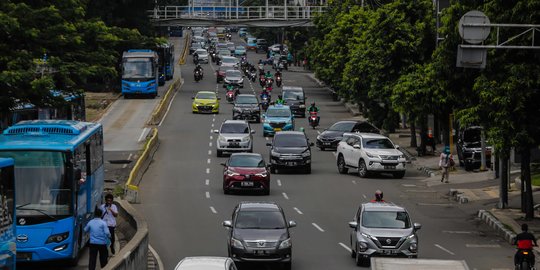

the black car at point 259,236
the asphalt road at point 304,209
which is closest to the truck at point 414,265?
the black car at point 259,236

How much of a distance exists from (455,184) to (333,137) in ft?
39.8

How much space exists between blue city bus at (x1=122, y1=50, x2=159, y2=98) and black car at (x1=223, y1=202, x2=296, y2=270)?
5557 centimetres

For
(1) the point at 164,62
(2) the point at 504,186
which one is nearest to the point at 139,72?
(1) the point at 164,62

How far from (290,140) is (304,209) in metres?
10.6

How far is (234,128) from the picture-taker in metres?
54.1

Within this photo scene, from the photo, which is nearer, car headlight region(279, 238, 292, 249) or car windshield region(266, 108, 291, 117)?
car headlight region(279, 238, 292, 249)

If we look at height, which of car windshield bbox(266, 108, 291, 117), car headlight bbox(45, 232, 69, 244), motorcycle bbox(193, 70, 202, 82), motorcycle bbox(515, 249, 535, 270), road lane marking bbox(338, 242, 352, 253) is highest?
car headlight bbox(45, 232, 69, 244)

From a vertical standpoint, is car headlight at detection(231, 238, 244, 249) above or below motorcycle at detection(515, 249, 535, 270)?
above

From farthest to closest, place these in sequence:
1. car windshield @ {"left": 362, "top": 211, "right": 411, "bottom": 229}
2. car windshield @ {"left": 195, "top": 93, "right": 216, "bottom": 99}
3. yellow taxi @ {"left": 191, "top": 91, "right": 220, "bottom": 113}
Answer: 1. car windshield @ {"left": 195, "top": 93, "right": 216, "bottom": 99}
2. yellow taxi @ {"left": 191, "top": 91, "right": 220, "bottom": 113}
3. car windshield @ {"left": 362, "top": 211, "right": 411, "bottom": 229}

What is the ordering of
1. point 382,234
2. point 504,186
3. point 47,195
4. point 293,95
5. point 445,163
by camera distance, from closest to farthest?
point 47,195
point 382,234
point 504,186
point 445,163
point 293,95

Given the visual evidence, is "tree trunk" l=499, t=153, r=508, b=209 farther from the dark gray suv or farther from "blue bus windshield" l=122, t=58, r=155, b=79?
"blue bus windshield" l=122, t=58, r=155, b=79

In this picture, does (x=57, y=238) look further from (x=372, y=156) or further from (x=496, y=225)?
(x=372, y=156)

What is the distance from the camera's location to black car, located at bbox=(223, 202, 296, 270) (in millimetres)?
26516

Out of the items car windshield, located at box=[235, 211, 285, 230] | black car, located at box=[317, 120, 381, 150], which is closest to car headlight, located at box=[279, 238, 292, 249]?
car windshield, located at box=[235, 211, 285, 230]
